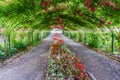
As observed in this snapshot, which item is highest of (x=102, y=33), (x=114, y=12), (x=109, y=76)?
(x=114, y=12)

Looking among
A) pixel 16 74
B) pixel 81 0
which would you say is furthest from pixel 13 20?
pixel 16 74

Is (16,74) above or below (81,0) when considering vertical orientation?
below

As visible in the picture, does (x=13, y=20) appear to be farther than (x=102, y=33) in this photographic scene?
No

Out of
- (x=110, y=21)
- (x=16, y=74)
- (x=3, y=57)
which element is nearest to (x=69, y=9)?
(x=110, y=21)

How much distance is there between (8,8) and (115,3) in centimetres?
523

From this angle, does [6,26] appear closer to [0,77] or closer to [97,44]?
[0,77]

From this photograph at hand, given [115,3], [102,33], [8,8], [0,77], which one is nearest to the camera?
[0,77]

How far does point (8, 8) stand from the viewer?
11305mm

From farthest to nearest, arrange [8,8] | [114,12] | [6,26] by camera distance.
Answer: [6,26] → [114,12] → [8,8]

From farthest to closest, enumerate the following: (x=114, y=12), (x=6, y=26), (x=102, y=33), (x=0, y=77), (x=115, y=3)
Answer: (x=102, y=33), (x=6, y=26), (x=114, y=12), (x=115, y=3), (x=0, y=77)

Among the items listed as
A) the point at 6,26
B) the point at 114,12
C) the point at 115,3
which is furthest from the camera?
the point at 6,26

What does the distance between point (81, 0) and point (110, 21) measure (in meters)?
4.37

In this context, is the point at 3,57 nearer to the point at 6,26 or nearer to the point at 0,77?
the point at 6,26

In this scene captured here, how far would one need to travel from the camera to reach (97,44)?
1933cm
